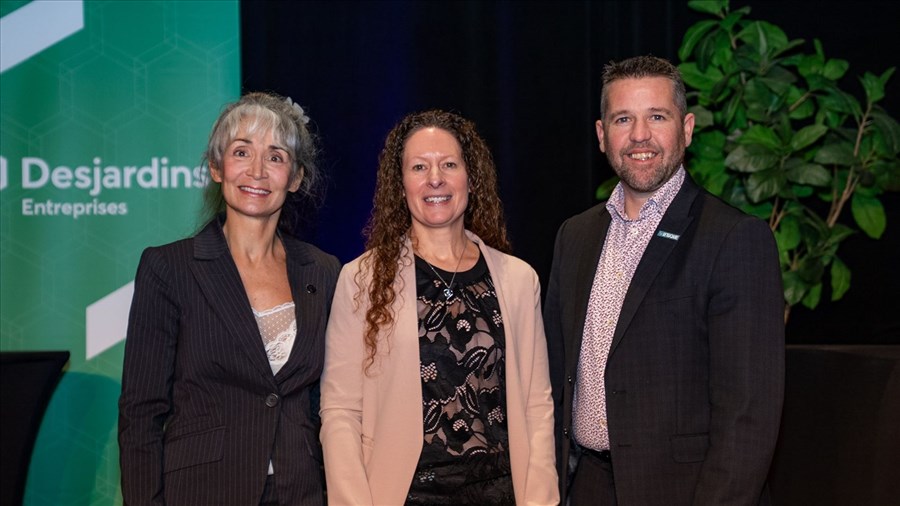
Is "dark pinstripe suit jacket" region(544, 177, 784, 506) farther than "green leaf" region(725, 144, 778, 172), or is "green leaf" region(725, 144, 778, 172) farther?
"green leaf" region(725, 144, 778, 172)

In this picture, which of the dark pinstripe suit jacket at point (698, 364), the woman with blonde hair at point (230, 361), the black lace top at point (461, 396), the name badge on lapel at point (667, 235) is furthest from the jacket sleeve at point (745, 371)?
the woman with blonde hair at point (230, 361)

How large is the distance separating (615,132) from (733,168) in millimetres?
1668

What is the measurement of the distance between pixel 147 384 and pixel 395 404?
2.15ft

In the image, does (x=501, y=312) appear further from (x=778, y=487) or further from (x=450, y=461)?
(x=778, y=487)

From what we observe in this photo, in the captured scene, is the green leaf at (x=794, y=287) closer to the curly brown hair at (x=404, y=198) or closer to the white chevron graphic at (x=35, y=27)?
the curly brown hair at (x=404, y=198)

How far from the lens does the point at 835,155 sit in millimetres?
4199

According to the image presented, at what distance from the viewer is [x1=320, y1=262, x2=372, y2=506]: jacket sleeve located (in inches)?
95.8

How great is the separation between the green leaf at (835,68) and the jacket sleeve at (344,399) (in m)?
2.82

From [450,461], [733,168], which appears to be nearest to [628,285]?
[450,461]

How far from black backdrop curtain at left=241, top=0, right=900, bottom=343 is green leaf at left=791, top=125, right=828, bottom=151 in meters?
0.83

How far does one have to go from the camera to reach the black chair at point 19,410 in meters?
2.20

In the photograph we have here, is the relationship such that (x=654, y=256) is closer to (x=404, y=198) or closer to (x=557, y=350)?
(x=557, y=350)

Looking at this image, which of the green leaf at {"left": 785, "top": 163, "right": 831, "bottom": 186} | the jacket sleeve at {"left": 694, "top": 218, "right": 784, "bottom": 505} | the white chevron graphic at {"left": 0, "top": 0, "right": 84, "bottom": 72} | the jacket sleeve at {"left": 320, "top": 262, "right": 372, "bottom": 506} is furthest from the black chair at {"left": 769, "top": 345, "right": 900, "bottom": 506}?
the white chevron graphic at {"left": 0, "top": 0, "right": 84, "bottom": 72}

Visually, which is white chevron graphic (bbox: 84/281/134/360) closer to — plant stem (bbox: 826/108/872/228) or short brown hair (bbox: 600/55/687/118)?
short brown hair (bbox: 600/55/687/118)
